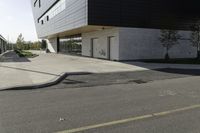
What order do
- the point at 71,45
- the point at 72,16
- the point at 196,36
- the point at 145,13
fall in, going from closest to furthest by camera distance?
the point at 145,13, the point at 196,36, the point at 72,16, the point at 71,45

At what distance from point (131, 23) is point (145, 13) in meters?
2.05

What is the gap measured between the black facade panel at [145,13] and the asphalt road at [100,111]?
14775 mm

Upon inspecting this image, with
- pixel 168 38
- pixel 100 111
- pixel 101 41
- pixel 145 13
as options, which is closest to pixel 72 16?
pixel 101 41

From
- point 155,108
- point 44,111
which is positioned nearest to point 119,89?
point 155,108

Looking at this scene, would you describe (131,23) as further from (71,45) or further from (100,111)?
(100,111)

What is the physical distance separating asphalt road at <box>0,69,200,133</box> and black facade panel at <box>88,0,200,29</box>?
14775 millimetres

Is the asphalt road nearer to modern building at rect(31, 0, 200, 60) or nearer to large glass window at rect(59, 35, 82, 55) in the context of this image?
modern building at rect(31, 0, 200, 60)

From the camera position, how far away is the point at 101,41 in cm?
2823

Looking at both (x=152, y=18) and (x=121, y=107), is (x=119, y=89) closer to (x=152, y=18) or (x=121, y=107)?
(x=121, y=107)

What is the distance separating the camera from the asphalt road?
196 inches

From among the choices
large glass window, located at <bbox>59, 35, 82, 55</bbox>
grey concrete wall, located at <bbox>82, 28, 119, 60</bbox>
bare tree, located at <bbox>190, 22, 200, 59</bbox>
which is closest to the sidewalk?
grey concrete wall, located at <bbox>82, 28, 119, 60</bbox>

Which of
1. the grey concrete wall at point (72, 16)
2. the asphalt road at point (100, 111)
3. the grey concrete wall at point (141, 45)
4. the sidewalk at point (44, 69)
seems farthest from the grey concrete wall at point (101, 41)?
the asphalt road at point (100, 111)

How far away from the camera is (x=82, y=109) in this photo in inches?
252

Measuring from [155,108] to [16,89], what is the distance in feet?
18.9
